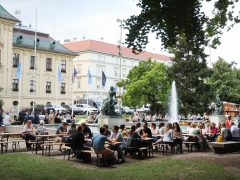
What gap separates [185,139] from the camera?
67.4ft

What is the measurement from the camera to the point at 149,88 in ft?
190

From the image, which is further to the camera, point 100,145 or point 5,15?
point 5,15

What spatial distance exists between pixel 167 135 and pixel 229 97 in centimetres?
5229

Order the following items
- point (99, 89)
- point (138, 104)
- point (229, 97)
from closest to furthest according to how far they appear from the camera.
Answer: point (138, 104), point (229, 97), point (99, 89)

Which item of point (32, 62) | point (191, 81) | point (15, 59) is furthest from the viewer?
point (32, 62)

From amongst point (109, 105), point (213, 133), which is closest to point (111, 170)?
point (213, 133)

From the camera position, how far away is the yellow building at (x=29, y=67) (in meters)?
56.6

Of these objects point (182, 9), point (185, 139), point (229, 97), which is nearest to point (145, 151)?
point (185, 139)

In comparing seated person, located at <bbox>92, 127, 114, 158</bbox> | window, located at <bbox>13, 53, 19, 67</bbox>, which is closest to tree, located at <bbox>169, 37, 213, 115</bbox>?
window, located at <bbox>13, 53, 19, 67</bbox>

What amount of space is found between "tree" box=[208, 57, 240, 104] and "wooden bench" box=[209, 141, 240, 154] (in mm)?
48521

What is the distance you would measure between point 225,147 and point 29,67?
50082mm

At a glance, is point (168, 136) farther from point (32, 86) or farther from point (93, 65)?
point (93, 65)

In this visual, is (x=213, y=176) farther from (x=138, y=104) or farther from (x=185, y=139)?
(x=138, y=104)

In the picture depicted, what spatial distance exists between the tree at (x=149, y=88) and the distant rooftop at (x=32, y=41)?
15449 millimetres
